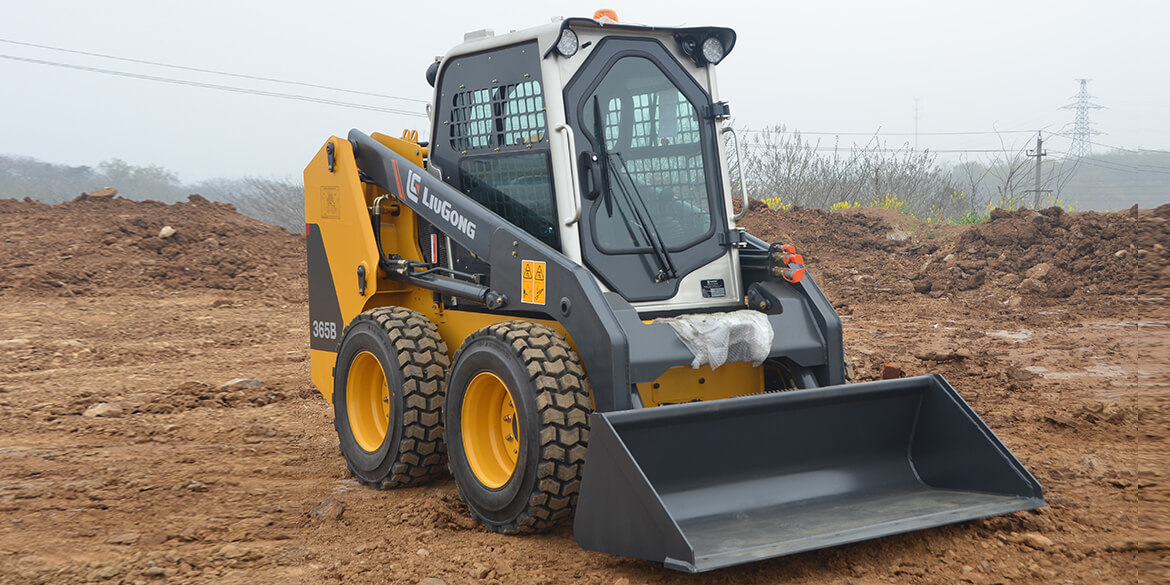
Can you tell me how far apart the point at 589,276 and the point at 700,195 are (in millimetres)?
1044

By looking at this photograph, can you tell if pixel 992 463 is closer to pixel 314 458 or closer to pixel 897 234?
pixel 314 458

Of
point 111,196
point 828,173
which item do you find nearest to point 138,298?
point 111,196

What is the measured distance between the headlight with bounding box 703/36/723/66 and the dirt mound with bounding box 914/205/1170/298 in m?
9.14

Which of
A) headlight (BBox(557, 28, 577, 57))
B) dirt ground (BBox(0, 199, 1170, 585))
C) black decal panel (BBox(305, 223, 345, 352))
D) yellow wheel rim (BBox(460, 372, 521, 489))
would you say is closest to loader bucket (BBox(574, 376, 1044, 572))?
dirt ground (BBox(0, 199, 1170, 585))

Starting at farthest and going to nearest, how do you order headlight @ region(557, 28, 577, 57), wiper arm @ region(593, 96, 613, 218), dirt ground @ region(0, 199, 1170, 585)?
wiper arm @ region(593, 96, 613, 218) → headlight @ region(557, 28, 577, 57) → dirt ground @ region(0, 199, 1170, 585)

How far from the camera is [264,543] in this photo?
4551 mm

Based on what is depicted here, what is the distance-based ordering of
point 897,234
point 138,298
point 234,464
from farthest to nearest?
1. point 897,234
2. point 138,298
3. point 234,464

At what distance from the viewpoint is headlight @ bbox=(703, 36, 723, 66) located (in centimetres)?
527

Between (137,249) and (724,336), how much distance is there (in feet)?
45.4

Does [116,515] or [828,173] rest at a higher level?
[828,173]

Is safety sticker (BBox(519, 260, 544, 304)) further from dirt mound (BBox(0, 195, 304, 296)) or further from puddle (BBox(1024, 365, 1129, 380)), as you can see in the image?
dirt mound (BBox(0, 195, 304, 296))

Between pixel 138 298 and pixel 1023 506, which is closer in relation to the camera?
pixel 1023 506

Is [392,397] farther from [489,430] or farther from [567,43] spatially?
[567,43]

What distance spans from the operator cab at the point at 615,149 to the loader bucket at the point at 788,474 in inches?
35.2
